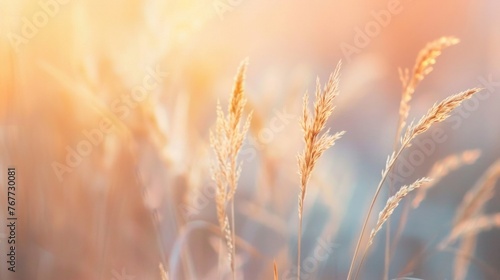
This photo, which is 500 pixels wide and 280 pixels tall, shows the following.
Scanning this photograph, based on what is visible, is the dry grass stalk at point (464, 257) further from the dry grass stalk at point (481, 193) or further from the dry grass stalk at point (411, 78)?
the dry grass stalk at point (411, 78)

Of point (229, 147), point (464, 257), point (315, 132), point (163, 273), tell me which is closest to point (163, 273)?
point (163, 273)

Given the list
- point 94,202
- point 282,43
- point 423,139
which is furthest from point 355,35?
point 94,202

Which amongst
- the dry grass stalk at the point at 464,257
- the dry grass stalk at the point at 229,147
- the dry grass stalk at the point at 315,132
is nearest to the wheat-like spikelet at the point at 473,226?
the dry grass stalk at the point at 464,257

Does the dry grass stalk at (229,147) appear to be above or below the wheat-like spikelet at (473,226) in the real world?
above

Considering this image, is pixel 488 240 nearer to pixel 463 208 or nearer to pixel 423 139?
pixel 463 208

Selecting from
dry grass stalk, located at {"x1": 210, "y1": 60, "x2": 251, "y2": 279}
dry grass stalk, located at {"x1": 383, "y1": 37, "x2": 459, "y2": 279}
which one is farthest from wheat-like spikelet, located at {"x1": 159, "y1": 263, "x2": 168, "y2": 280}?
dry grass stalk, located at {"x1": 383, "y1": 37, "x2": 459, "y2": 279}

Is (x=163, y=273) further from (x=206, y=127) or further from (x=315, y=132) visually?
(x=315, y=132)
